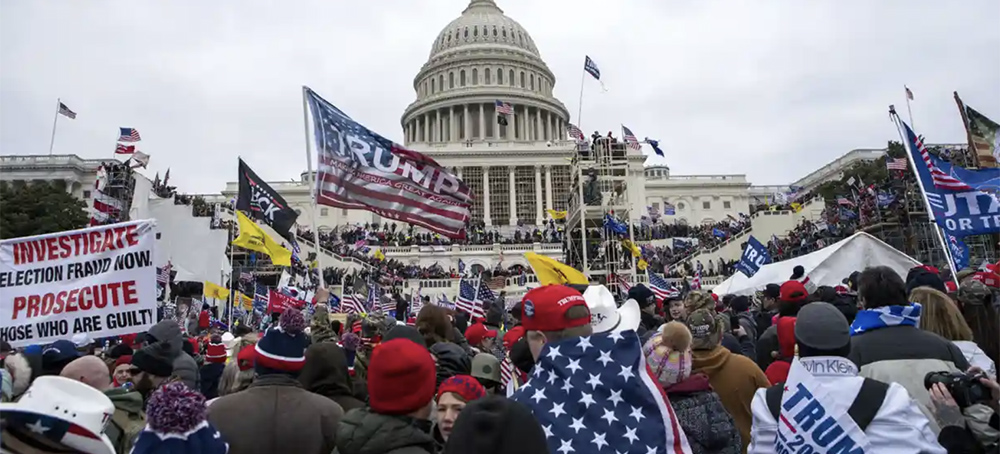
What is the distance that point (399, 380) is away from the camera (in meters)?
3.08

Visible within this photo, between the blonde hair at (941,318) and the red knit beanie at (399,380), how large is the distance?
10.9 ft

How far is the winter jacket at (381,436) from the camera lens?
2951 millimetres

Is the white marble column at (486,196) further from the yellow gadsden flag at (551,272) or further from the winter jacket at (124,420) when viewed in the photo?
the winter jacket at (124,420)

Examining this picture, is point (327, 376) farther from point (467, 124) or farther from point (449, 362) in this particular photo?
point (467, 124)

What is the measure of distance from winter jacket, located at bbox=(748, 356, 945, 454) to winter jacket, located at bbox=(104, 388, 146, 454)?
364cm

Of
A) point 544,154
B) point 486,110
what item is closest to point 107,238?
point 544,154

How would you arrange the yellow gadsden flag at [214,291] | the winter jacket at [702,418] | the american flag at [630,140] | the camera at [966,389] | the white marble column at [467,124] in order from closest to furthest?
the camera at [966,389] < the winter jacket at [702,418] < the yellow gadsden flag at [214,291] < the american flag at [630,140] < the white marble column at [467,124]

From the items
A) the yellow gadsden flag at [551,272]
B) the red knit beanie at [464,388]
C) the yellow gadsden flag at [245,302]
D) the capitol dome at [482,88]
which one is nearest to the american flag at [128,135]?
the yellow gadsden flag at [245,302]

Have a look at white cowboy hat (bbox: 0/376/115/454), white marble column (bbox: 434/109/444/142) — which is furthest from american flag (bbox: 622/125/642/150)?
white marble column (bbox: 434/109/444/142)

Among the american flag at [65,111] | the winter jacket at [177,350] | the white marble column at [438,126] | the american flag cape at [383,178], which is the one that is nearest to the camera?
the winter jacket at [177,350]

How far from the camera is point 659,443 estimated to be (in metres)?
3.11

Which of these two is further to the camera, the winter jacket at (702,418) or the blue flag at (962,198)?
the blue flag at (962,198)

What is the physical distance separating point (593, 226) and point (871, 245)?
60.3 ft

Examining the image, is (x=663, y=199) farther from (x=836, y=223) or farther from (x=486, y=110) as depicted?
(x=836, y=223)
